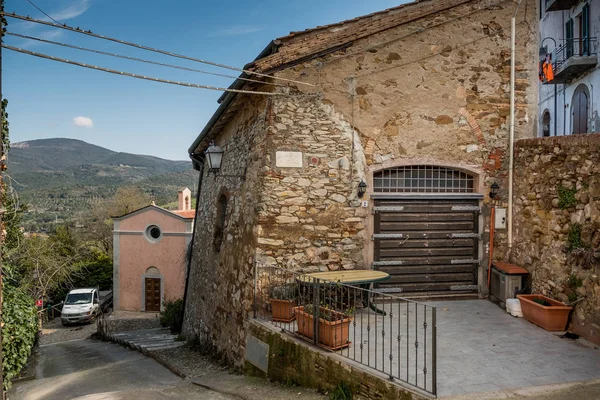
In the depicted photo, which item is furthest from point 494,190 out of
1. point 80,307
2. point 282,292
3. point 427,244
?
point 80,307

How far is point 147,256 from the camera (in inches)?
955

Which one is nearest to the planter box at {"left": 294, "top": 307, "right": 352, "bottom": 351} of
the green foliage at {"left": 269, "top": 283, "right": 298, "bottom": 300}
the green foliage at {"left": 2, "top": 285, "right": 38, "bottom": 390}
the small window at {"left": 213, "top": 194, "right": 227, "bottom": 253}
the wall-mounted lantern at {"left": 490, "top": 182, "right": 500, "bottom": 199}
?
the green foliage at {"left": 269, "top": 283, "right": 298, "bottom": 300}

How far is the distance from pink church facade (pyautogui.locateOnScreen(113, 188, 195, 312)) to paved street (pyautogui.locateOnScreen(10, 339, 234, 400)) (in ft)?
37.3

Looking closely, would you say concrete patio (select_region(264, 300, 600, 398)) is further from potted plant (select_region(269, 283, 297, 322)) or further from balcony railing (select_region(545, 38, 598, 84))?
balcony railing (select_region(545, 38, 598, 84))

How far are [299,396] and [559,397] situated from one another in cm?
278

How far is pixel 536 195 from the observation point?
732 centimetres

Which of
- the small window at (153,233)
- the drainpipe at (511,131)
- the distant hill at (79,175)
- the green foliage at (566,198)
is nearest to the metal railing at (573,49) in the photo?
the drainpipe at (511,131)

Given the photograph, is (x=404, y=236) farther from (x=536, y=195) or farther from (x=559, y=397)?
(x=559, y=397)

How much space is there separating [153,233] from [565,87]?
2110 cm

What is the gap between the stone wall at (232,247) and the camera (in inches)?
299

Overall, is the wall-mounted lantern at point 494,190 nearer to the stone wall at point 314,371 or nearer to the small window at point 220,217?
the stone wall at point 314,371

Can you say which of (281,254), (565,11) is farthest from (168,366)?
(565,11)

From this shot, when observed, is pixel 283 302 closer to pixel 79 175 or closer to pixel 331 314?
pixel 331 314

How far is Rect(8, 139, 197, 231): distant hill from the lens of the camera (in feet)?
203
